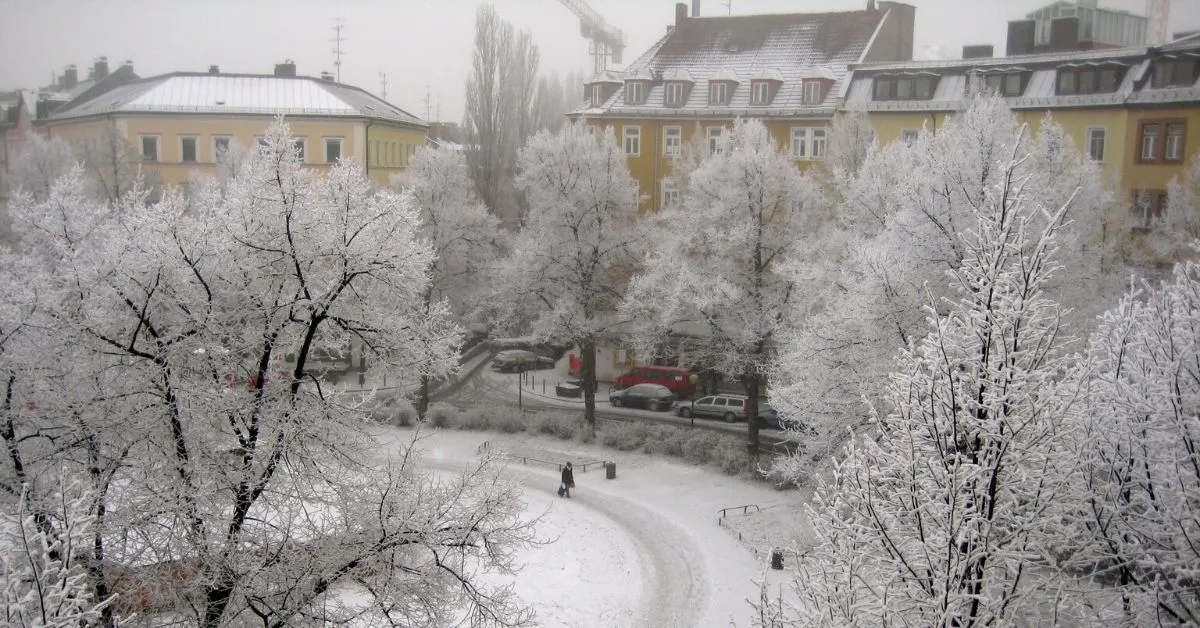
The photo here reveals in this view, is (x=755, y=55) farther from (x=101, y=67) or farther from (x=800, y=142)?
(x=101, y=67)

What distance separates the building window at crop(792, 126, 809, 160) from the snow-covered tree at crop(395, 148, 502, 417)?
11.3 meters

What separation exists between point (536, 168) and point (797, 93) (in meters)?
12.1

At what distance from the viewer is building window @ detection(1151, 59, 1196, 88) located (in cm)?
2614

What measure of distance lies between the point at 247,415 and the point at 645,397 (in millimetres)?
21173

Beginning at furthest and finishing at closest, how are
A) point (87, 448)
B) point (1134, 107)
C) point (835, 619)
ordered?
point (1134, 107)
point (87, 448)
point (835, 619)

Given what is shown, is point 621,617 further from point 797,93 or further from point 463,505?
point 797,93

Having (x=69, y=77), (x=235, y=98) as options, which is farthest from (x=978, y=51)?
(x=69, y=77)

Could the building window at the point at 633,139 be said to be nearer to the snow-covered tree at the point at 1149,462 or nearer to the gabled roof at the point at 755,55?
the gabled roof at the point at 755,55

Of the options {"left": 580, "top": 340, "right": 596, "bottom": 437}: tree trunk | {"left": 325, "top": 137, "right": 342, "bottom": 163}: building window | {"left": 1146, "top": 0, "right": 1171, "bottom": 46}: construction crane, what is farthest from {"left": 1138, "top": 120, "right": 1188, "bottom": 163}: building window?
{"left": 325, "top": 137, "right": 342, "bottom": 163}: building window

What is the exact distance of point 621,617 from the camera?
15305mm

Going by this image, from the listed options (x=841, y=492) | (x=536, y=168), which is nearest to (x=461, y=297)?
(x=536, y=168)

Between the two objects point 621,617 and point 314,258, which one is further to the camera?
point 621,617

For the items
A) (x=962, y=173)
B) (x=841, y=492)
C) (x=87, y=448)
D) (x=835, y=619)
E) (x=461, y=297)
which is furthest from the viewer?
(x=461, y=297)

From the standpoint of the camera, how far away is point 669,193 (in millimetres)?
34344
